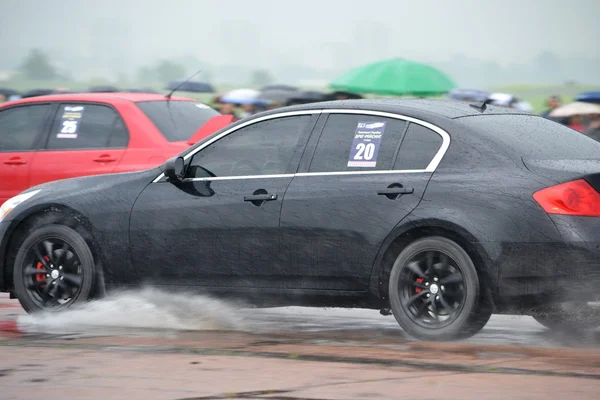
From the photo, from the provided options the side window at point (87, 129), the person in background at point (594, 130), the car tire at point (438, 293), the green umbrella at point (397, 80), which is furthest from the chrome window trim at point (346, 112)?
the green umbrella at point (397, 80)

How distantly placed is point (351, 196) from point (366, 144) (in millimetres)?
387

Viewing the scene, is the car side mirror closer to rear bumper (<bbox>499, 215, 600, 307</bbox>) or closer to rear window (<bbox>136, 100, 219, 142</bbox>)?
rear bumper (<bbox>499, 215, 600, 307</bbox>)

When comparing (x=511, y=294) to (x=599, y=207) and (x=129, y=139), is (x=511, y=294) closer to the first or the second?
(x=599, y=207)

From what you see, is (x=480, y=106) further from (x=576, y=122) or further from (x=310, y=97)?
(x=310, y=97)

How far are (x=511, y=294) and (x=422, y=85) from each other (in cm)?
1752

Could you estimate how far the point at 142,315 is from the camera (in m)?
8.88

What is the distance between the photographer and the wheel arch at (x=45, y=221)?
873 cm

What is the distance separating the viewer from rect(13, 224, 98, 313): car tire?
8750mm

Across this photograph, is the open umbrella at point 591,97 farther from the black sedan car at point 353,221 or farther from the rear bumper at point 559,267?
the rear bumper at point 559,267

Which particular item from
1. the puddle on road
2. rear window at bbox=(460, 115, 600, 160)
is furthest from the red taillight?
the puddle on road

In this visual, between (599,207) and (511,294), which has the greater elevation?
(599,207)

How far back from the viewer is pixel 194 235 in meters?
8.28

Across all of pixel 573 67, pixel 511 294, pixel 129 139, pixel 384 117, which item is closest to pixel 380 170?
pixel 384 117

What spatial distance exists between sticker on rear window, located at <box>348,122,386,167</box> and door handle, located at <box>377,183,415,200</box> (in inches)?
9.7
